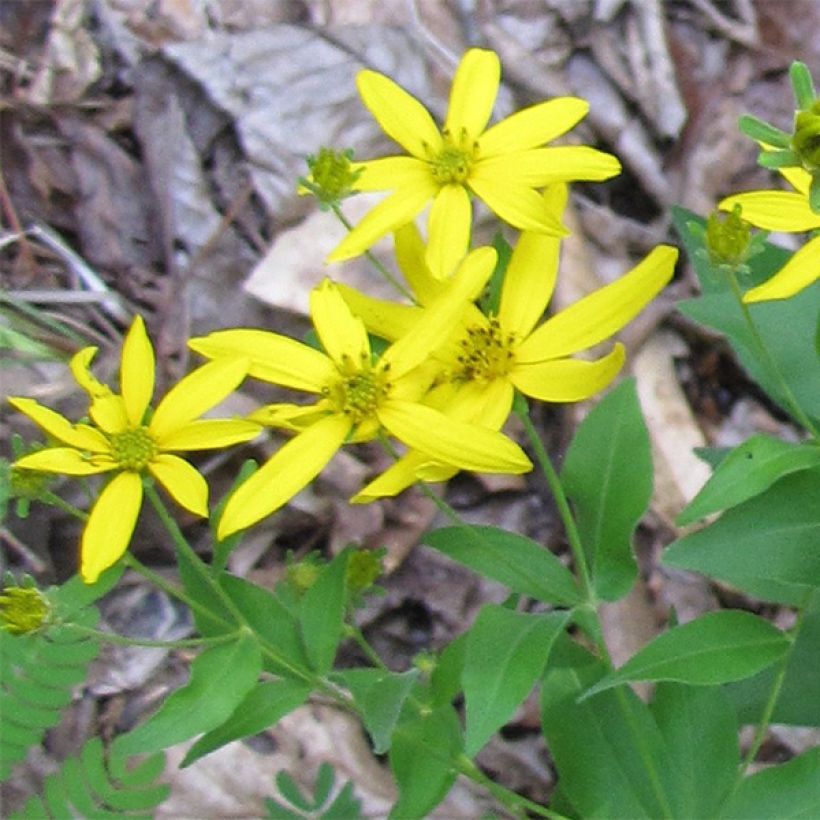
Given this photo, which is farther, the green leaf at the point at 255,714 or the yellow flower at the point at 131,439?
the green leaf at the point at 255,714

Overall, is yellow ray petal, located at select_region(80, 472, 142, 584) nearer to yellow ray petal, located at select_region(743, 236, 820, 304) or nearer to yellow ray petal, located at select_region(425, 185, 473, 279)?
yellow ray petal, located at select_region(425, 185, 473, 279)

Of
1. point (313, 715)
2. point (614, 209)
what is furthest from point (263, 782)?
point (614, 209)

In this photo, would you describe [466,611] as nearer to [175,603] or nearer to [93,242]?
[175,603]

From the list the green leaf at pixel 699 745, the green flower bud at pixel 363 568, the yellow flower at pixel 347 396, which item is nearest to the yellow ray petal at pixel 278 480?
the yellow flower at pixel 347 396

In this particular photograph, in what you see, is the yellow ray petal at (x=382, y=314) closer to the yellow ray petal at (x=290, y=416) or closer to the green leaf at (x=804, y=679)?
the yellow ray petal at (x=290, y=416)

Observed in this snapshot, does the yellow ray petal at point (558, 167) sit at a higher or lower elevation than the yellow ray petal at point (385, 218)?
higher

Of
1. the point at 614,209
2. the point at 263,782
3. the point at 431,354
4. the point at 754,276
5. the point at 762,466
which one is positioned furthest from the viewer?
the point at 614,209
